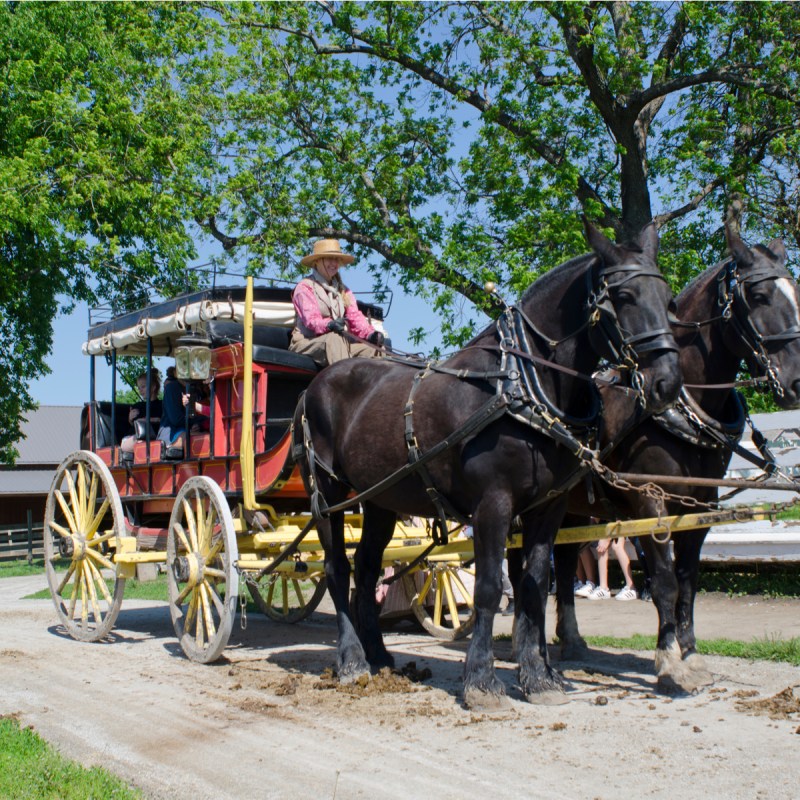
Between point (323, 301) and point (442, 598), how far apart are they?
134 inches

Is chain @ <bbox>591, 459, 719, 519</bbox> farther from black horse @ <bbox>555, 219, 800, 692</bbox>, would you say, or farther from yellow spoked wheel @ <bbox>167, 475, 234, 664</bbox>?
yellow spoked wheel @ <bbox>167, 475, 234, 664</bbox>

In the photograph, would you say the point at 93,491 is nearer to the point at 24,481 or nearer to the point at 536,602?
the point at 536,602

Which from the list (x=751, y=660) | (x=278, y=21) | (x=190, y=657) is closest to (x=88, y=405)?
(x=190, y=657)

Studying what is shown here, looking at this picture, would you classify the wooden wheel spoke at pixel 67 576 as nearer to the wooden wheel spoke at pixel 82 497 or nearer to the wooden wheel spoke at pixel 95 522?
the wooden wheel spoke at pixel 95 522

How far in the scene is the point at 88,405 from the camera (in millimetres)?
10227

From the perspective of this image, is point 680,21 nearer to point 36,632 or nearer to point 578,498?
point 578,498

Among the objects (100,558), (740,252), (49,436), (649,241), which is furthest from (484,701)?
(49,436)

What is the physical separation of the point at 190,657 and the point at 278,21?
1462 cm

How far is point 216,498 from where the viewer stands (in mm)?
7520

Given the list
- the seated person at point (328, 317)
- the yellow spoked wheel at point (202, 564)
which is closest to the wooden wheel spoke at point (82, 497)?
the yellow spoked wheel at point (202, 564)

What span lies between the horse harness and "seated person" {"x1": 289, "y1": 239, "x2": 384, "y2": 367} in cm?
184

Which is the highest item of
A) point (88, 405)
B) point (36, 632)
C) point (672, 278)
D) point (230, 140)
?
point (230, 140)

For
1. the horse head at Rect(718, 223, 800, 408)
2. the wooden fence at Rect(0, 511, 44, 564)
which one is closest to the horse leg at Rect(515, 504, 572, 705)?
the horse head at Rect(718, 223, 800, 408)

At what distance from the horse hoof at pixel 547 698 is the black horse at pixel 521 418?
0.02 metres
